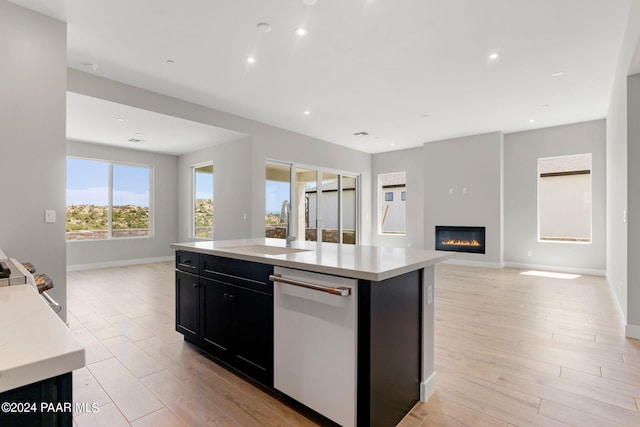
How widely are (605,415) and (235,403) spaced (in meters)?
2.21

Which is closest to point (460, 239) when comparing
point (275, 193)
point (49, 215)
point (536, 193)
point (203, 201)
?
point (536, 193)

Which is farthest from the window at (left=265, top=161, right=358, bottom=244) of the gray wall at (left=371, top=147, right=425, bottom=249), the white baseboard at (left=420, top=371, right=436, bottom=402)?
the white baseboard at (left=420, top=371, right=436, bottom=402)

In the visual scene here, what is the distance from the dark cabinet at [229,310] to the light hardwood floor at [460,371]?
0.16m

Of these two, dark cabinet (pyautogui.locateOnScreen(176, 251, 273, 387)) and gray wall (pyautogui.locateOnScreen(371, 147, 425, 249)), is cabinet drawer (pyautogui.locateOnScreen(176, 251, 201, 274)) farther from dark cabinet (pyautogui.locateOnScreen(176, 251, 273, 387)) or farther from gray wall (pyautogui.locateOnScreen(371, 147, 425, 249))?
gray wall (pyautogui.locateOnScreen(371, 147, 425, 249))

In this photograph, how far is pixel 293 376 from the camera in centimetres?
192

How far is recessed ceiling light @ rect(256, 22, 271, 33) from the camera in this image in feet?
9.94

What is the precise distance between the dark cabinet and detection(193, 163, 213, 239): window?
4.96 m

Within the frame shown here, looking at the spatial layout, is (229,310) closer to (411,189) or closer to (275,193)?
(275,193)

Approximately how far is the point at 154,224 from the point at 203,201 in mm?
1307

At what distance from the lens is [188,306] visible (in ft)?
9.32

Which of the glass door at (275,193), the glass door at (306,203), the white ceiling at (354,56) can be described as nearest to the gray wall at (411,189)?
the glass door at (306,203)

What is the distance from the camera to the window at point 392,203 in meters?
8.98

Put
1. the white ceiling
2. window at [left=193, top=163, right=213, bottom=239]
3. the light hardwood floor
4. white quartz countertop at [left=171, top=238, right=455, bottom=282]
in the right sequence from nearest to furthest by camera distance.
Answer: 1. white quartz countertop at [left=171, top=238, right=455, bottom=282]
2. the light hardwood floor
3. the white ceiling
4. window at [left=193, top=163, right=213, bottom=239]

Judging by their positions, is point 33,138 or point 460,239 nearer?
point 33,138
